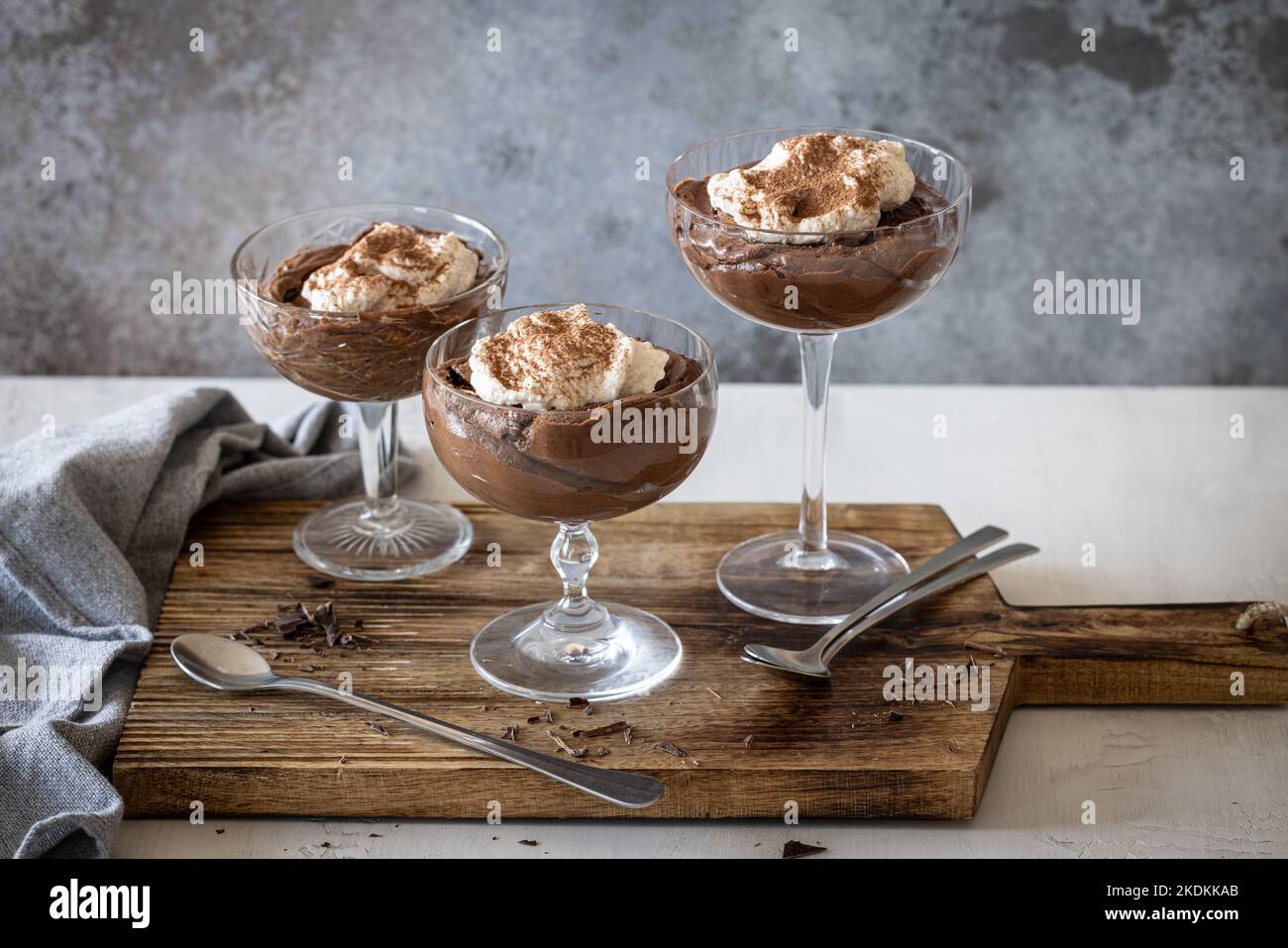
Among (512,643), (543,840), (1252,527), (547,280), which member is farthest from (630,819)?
(547,280)

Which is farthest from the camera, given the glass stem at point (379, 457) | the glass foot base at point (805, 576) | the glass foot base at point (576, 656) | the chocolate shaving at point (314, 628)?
the glass stem at point (379, 457)

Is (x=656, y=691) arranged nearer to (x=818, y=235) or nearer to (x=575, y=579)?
(x=575, y=579)

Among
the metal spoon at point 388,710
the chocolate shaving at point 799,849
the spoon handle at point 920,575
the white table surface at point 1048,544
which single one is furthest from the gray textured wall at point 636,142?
the chocolate shaving at point 799,849

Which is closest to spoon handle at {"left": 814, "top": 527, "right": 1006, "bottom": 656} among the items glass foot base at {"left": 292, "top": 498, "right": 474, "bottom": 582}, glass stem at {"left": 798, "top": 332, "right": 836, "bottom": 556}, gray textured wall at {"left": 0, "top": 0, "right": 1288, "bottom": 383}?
glass stem at {"left": 798, "top": 332, "right": 836, "bottom": 556}

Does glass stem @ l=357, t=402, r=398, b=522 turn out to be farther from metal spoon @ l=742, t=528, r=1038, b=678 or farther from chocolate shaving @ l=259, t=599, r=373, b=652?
metal spoon @ l=742, t=528, r=1038, b=678

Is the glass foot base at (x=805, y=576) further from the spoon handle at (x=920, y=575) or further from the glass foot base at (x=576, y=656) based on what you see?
the glass foot base at (x=576, y=656)

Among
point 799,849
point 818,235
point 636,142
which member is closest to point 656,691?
point 799,849

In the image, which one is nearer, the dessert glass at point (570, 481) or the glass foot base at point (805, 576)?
the dessert glass at point (570, 481)
